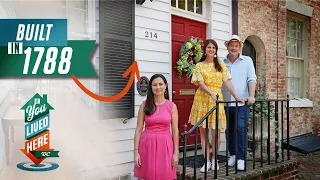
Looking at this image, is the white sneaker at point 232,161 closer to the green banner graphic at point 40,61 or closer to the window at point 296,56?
the green banner graphic at point 40,61

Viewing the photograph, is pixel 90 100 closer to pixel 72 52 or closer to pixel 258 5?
pixel 72 52

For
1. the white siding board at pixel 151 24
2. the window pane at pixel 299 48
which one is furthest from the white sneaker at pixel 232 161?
the window pane at pixel 299 48

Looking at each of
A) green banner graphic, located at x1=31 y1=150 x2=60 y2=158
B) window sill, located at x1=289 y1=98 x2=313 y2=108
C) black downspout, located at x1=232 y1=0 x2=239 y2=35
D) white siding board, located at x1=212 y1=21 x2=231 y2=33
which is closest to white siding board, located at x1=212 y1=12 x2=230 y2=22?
white siding board, located at x1=212 y1=21 x2=231 y2=33

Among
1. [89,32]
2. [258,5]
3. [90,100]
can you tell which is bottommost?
[90,100]

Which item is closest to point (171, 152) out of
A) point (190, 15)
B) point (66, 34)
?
point (66, 34)

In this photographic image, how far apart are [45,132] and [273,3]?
227 inches

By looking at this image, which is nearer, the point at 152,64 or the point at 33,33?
the point at 33,33

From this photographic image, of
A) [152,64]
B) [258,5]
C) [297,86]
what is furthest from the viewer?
[297,86]

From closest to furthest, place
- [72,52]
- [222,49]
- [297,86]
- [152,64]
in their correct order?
[72,52], [152,64], [222,49], [297,86]

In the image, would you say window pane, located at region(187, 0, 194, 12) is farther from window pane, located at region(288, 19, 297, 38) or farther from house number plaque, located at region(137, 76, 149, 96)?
window pane, located at region(288, 19, 297, 38)

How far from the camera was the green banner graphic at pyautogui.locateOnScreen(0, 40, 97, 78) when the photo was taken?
3217mm

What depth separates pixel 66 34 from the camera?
3549 mm

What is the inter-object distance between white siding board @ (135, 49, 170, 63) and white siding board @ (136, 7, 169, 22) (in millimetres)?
503

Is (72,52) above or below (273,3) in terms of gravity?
below
